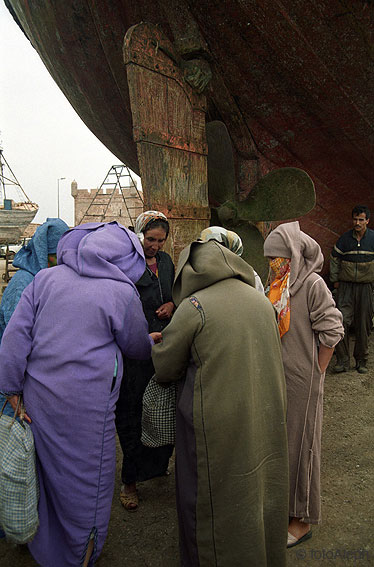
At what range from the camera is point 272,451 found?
158 cm

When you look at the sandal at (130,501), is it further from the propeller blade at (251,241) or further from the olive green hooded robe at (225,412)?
the propeller blade at (251,241)

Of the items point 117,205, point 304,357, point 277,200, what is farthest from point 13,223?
point 304,357

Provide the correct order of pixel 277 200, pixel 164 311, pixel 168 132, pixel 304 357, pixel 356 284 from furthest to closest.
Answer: pixel 356 284
pixel 277 200
pixel 168 132
pixel 164 311
pixel 304 357

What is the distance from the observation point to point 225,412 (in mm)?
1434

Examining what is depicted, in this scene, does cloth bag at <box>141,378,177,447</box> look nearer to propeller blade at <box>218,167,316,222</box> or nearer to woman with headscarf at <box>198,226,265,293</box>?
woman with headscarf at <box>198,226,265,293</box>

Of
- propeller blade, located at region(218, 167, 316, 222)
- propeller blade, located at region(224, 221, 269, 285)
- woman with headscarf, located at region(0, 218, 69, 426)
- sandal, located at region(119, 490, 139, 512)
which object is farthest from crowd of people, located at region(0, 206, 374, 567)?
propeller blade, located at region(224, 221, 269, 285)

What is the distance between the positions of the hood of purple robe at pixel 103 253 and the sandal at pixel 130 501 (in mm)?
1356

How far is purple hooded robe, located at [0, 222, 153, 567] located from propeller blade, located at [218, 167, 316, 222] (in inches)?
102

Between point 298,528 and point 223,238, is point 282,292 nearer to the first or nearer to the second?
point 223,238

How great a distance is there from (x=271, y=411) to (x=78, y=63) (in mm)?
4744

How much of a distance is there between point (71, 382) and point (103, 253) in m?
0.54

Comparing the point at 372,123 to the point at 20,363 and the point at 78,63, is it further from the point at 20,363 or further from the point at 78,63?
the point at 20,363

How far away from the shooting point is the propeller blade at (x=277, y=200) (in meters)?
3.72

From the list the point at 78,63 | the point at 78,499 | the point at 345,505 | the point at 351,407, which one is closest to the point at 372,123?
the point at 351,407
